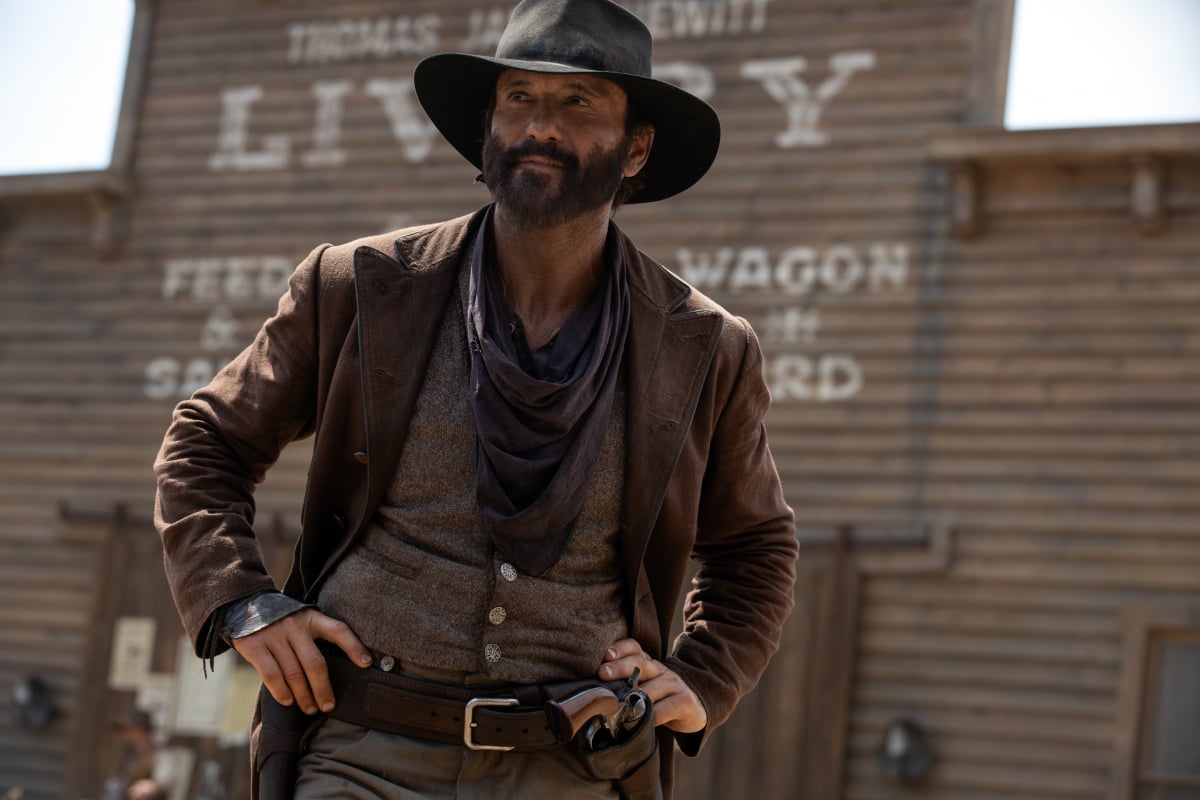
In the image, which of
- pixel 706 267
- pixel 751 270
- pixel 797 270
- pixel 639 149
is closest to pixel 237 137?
pixel 706 267

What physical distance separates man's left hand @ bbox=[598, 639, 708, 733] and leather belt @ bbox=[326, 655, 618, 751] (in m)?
0.15

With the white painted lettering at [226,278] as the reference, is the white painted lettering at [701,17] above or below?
above

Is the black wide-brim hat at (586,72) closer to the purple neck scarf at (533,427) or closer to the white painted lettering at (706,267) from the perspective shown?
the purple neck scarf at (533,427)

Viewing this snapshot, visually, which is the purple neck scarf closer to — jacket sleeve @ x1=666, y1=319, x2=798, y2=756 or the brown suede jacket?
the brown suede jacket

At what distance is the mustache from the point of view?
9.50 ft

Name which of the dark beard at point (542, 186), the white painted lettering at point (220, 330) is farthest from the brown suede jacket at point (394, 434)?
the white painted lettering at point (220, 330)

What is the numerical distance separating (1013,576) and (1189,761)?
4.86 ft

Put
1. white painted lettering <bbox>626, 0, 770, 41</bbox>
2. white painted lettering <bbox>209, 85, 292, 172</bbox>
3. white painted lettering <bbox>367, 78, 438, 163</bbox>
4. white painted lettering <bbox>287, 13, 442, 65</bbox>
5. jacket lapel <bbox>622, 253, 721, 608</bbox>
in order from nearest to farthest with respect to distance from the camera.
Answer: jacket lapel <bbox>622, 253, 721, 608</bbox> < white painted lettering <bbox>626, 0, 770, 41</bbox> < white painted lettering <bbox>367, 78, 438, 163</bbox> < white painted lettering <bbox>287, 13, 442, 65</bbox> < white painted lettering <bbox>209, 85, 292, 172</bbox>

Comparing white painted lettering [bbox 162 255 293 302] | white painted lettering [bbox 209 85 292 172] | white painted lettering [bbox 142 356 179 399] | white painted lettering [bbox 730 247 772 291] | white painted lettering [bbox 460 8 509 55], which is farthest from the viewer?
white painted lettering [bbox 209 85 292 172]

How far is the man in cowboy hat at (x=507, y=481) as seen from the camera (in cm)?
267

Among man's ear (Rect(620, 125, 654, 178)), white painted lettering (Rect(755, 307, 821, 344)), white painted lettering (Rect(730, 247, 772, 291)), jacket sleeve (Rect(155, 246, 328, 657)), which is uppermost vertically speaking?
white painted lettering (Rect(730, 247, 772, 291))

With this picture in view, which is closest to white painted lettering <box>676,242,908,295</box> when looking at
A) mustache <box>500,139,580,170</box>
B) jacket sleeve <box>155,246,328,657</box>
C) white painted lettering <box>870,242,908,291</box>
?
white painted lettering <box>870,242,908,291</box>

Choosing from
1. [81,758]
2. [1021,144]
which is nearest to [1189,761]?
[1021,144]

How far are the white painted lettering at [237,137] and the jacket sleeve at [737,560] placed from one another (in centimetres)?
1088
